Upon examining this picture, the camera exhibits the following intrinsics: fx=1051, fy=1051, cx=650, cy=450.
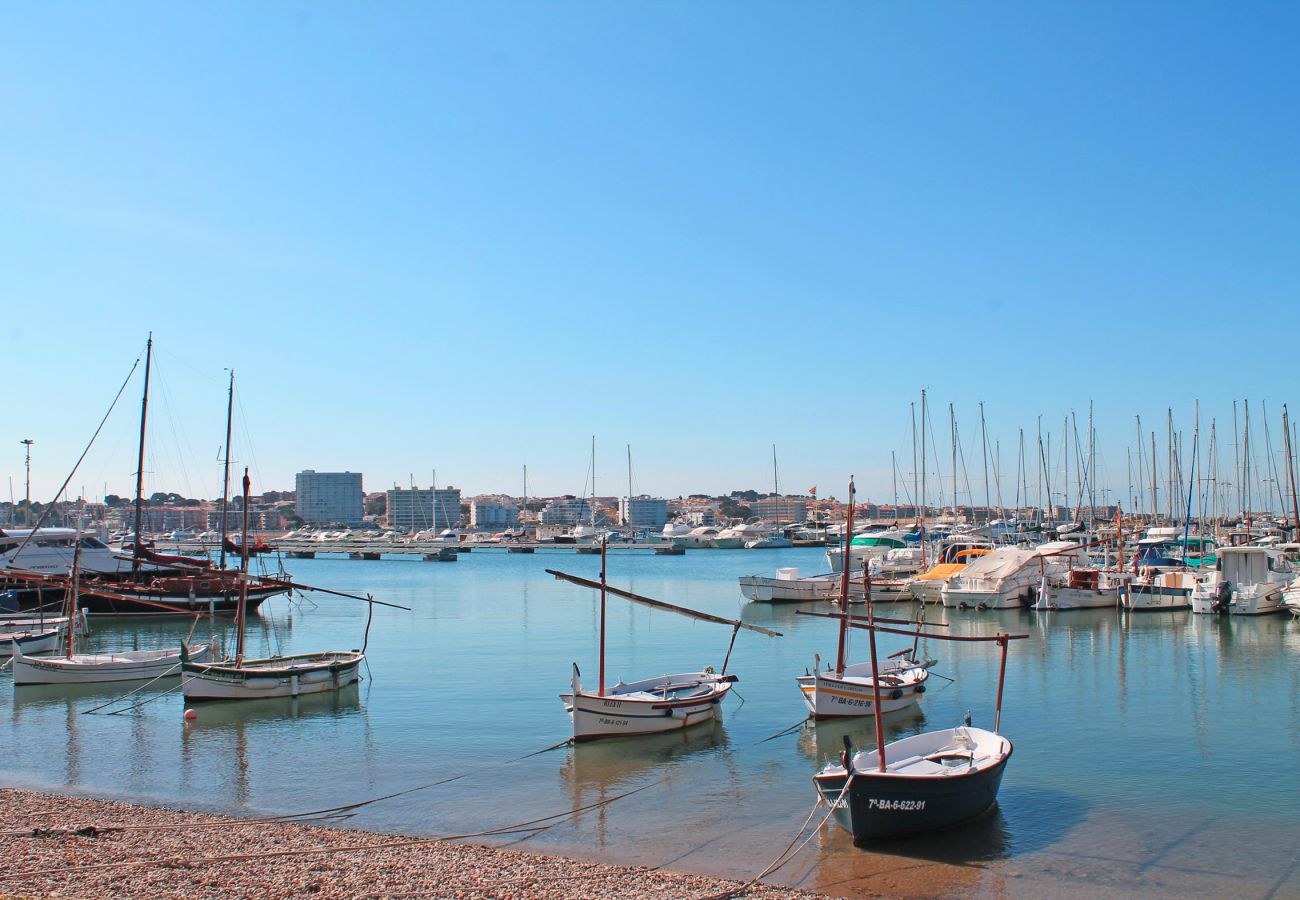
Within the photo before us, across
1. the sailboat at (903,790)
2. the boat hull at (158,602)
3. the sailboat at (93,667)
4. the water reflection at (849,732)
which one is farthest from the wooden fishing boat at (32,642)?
the sailboat at (903,790)

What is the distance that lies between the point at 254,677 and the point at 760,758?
1591cm

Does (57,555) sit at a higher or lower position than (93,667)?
higher

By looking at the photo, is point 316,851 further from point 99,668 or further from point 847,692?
point 99,668

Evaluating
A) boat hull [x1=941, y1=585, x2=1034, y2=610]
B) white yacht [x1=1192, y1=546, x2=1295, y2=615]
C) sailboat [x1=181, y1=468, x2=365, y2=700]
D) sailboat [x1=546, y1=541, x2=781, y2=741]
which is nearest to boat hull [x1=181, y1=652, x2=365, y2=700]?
sailboat [x1=181, y1=468, x2=365, y2=700]

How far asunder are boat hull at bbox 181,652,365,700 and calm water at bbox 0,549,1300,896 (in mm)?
564

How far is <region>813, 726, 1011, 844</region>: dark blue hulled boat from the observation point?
55.5 feet

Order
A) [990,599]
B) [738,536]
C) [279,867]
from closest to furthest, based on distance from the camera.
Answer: [279,867], [990,599], [738,536]

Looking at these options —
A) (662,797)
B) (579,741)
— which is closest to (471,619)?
(579,741)

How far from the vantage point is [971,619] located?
5525cm

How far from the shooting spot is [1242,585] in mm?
53375

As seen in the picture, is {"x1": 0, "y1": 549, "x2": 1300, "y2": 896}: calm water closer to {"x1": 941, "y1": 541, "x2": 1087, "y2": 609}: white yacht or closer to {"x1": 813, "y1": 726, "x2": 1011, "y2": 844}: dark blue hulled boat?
{"x1": 813, "y1": 726, "x2": 1011, "y2": 844}: dark blue hulled boat

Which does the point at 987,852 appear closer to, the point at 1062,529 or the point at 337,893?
the point at 337,893

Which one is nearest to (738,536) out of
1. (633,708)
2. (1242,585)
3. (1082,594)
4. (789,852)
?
(1082,594)

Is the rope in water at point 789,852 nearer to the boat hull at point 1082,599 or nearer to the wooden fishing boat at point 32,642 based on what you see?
the wooden fishing boat at point 32,642
